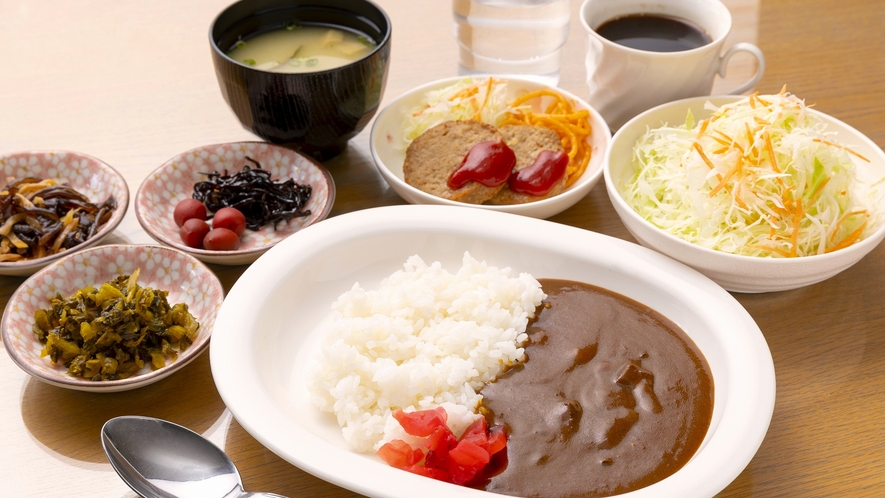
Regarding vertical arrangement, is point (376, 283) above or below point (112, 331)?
below

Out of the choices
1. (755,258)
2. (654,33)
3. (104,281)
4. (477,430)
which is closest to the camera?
(477,430)

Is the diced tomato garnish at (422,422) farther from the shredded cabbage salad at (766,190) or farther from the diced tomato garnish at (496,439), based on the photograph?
the shredded cabbage salad at (766,190)

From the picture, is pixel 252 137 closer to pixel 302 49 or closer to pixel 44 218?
pixel 302 49

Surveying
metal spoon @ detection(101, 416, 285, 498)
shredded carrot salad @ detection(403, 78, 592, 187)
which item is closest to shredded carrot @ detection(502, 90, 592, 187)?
shredded carrot salad @ detection(403, 78, 592, 187)

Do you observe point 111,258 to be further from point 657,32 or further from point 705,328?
point 657,32

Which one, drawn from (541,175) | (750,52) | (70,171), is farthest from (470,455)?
(750,52)

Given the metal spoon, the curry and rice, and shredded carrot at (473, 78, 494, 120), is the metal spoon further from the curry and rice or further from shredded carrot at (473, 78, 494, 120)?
shredded carrot at (473, 78, 494, 120)

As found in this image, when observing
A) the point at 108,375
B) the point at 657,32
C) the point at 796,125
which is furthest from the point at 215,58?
the point at 796,125
